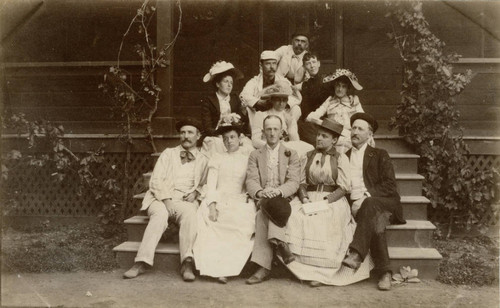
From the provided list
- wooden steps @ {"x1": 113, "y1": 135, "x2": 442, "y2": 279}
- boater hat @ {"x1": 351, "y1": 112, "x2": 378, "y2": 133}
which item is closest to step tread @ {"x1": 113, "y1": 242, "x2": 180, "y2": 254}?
wooden steps @ {"x1": 113, "y1": 135, "x2": 442, "y2": 279}

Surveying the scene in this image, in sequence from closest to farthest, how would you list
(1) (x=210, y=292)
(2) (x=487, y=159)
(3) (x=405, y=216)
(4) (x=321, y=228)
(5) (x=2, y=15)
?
(1) (x=210, y=292), (4) (x=321, y=228), (3) (x=405, y=216), (2) (x=487, y=159), (5) (x=2, y=15)

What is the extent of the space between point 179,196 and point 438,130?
320 centimetres

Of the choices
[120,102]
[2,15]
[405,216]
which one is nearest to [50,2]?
[2,15]

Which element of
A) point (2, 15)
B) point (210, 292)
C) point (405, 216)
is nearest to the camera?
point (210, 292)

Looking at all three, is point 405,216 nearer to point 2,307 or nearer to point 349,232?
point 349,232

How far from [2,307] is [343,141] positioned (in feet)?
12.3

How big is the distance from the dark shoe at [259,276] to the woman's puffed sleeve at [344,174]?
1126 mm

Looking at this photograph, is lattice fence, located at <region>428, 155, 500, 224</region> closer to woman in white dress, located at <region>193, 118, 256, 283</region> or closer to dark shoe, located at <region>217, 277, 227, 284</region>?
woman in white dress, located at <region>193, 118, 256, 283</region>

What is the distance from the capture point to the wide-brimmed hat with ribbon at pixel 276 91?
635 cm

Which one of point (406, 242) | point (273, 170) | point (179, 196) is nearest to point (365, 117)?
point (273, 170)

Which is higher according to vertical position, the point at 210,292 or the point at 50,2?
the point at 50,2

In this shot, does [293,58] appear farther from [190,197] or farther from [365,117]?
[190,197]

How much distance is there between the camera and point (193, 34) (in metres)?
9.14

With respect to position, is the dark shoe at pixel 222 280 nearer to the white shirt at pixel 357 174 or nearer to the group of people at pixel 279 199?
the group of people at pixel 279 199
